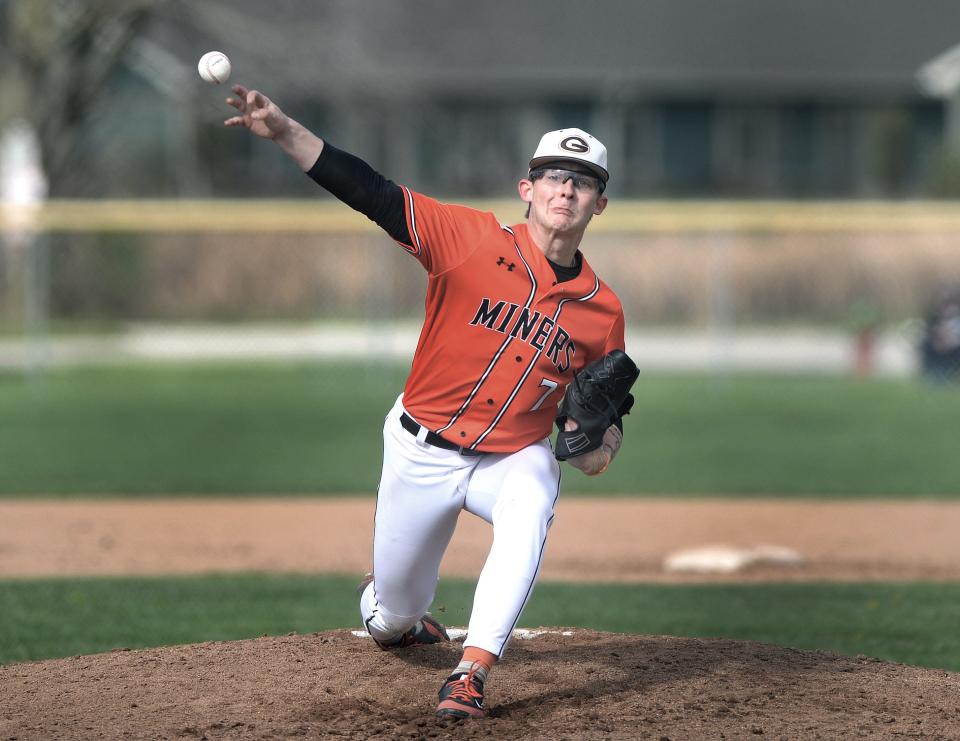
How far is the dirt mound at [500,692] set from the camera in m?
4.21

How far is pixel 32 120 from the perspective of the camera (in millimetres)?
21969

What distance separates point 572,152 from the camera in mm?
4457

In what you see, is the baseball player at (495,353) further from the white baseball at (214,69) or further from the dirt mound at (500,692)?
the dirt mound at (500,692)

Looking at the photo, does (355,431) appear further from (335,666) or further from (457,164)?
(457,164)

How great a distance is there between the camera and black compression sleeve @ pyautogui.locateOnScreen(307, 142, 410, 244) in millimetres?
4277

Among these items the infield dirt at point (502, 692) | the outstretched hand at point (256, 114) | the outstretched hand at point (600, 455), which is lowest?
the infield dirt at point (502, 692)

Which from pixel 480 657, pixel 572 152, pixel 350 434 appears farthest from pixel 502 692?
pixel 350 434

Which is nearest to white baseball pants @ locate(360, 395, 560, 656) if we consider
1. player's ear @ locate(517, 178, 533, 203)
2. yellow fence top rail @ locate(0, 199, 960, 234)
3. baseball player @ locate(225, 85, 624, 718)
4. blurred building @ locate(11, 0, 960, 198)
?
baseball player @ locate(225, 85, 624, 718)

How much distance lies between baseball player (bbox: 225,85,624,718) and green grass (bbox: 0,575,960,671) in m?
1.53

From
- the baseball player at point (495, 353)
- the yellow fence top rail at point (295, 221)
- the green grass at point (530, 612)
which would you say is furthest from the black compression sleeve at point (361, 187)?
the yellow fence top rail at point (295, 221)

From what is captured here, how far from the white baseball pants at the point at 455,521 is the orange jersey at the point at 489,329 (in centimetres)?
9

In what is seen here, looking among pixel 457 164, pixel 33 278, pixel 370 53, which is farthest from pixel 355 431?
pixel 457 164

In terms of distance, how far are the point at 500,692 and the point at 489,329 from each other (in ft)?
3.80

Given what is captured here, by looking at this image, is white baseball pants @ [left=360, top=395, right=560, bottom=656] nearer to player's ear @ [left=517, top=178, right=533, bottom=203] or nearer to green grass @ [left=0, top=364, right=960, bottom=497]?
player's ear @ [left=517, top=178, right=533, bottom=203]
